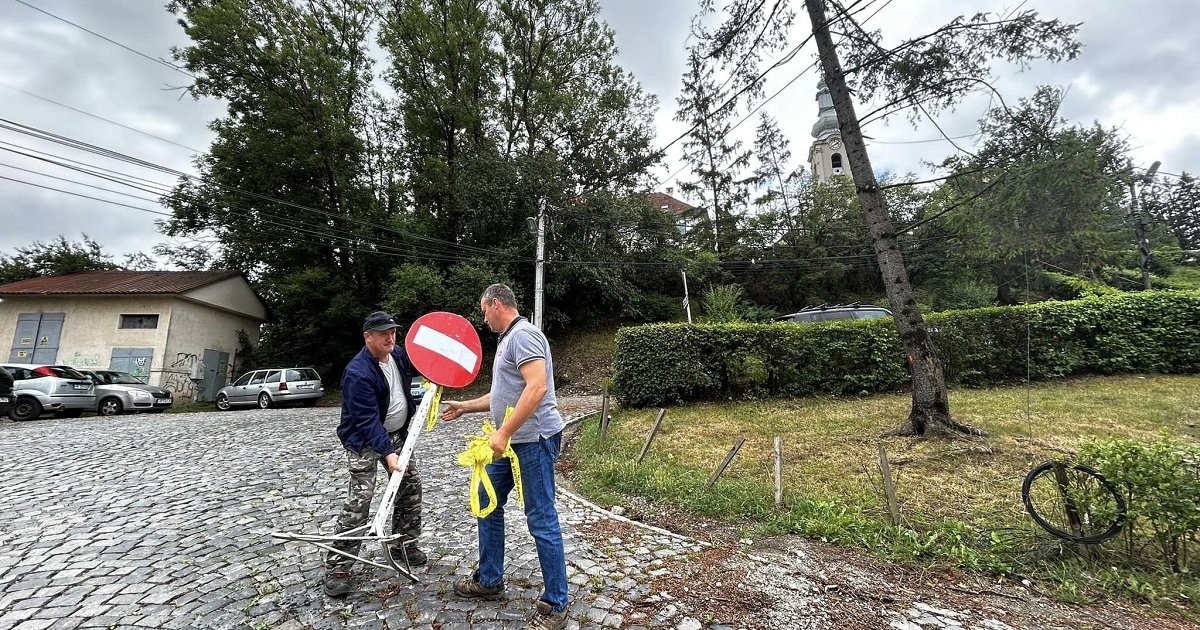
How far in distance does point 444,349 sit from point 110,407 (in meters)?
18.3

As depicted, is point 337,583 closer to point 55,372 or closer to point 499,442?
point 499,442

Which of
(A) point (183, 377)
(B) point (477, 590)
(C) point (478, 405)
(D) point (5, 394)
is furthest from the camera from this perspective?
(A) point (183, 377)

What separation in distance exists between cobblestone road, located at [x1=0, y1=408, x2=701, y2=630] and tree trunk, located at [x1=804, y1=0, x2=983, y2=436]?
4598 millimetres

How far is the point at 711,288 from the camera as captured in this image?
2459 centimetres

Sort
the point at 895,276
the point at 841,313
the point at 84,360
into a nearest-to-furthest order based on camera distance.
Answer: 1. the point at 895,276
2. the point at 841,313
3. the point at 84,360

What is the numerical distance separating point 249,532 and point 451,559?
6.35 feet

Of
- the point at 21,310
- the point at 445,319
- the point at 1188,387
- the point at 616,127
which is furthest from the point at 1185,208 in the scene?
the point at 21,310

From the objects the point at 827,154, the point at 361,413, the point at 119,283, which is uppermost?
the point at 827,154

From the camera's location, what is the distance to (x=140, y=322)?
18.8 metres

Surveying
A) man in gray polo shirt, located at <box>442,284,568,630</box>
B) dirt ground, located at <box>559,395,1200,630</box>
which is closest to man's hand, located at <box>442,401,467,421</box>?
man in gray polo shirt, located at <box>442,284,568,630</box>

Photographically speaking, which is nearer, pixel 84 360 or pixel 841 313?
pixel 841 313

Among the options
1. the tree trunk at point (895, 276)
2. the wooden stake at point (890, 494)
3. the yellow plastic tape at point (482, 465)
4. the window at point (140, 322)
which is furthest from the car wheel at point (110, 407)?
the tree trunk at point (895, 276)

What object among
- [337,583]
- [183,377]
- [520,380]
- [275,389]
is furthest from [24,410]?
[520,380]

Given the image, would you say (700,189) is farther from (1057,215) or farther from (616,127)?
(1057,215)
